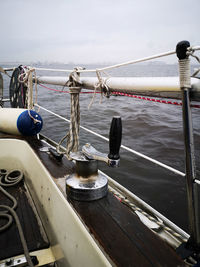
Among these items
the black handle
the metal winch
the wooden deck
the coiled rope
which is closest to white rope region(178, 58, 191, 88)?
the black handle

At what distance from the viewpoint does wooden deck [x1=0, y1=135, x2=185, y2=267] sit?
774 millimetres

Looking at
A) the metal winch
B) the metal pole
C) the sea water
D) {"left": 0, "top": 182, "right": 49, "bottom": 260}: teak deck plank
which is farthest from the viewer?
the sea water

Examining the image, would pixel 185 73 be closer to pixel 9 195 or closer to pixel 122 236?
pixel 122 236

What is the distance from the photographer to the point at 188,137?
794 millimetres

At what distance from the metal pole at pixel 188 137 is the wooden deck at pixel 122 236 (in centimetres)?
13

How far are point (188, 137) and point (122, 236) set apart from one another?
19.8 inches

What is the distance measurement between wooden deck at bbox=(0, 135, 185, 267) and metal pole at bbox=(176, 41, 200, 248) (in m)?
0.13

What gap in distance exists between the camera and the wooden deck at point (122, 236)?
0.77 metres

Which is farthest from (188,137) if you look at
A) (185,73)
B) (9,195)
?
(9,195)

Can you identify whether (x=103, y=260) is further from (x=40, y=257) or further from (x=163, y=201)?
(x=163, y=201)

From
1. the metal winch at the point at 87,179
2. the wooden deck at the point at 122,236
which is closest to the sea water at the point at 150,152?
the metal winch at the point at 87,179

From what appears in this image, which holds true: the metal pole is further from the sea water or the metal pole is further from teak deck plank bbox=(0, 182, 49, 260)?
teak deck plank bbox=(0, 182, 49, 260)

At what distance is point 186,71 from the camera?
73 centimetres

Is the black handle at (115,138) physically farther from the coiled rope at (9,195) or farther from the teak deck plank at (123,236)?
the coiled rope at (9,195)
